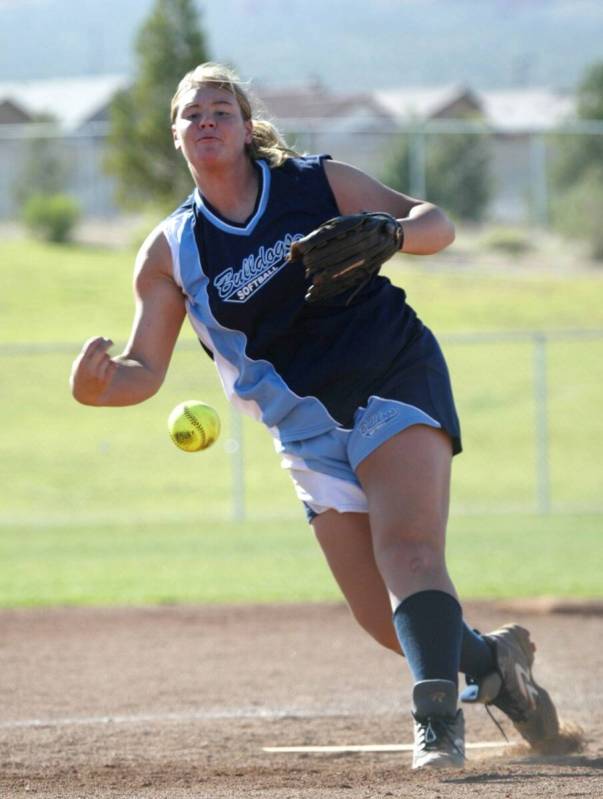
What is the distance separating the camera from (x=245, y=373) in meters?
4.20

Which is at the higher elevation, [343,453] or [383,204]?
[383,204]

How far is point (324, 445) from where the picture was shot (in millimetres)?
4164

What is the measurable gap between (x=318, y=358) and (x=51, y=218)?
1111 inches

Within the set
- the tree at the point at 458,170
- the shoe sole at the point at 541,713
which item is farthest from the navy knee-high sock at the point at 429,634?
the tree at the point at 458,170

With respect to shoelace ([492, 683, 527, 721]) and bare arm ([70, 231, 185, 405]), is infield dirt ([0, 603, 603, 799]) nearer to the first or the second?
shoelace ([492, 683, 527, 721])

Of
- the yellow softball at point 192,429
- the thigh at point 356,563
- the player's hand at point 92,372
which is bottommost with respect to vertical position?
the thigh at point 356,563

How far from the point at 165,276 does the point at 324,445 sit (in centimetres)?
71

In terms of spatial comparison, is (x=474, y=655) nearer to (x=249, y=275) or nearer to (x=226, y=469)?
(x=249, y=275)

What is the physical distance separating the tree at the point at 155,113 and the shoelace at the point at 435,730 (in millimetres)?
25442

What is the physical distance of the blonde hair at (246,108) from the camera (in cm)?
424

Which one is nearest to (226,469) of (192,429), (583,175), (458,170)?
(192,429)

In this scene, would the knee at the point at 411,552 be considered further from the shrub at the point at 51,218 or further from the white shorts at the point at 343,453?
the shrub at the point at 51,218

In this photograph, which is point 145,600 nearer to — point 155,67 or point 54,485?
point 54,485

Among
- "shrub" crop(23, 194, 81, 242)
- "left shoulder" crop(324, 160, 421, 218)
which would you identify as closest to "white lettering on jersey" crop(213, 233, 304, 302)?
"left shoulder" crop(324, 160, 421, 218)
